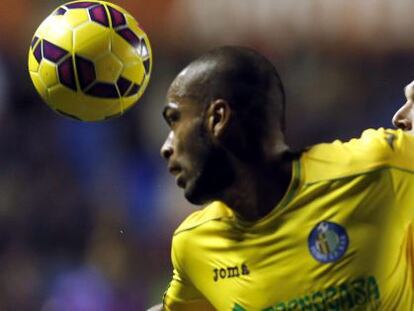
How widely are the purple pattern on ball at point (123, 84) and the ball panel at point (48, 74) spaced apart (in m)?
0.21

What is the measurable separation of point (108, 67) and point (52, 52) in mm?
202

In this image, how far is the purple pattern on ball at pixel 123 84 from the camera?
3248mm

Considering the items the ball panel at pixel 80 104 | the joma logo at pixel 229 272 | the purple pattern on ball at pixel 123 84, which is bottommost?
the joma logo at pixel 229 272

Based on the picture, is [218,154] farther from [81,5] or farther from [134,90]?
[81,5]

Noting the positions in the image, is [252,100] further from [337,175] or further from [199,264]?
[199,264]

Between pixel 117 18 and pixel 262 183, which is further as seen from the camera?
pixel 117 18

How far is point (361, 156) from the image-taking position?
2.32 m

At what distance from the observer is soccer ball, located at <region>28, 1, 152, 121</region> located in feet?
10.6

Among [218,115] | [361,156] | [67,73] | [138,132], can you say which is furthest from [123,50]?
[138,132]

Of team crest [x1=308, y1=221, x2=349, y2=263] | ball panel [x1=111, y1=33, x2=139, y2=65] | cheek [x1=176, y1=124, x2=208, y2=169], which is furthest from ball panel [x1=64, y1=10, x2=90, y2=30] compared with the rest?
team crest [x1=308, y1=221, x2=349, y2=263]

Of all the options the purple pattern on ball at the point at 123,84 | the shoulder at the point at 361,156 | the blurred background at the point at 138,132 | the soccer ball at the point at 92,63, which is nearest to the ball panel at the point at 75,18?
the soccer ball at the point at 92,63

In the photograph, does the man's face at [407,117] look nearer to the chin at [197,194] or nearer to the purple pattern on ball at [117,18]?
the chin at [197,194]

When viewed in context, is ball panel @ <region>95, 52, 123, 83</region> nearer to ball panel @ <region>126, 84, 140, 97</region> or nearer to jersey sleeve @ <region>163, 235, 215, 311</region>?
ball panel @ <region>126, 84, 140, 97</region>

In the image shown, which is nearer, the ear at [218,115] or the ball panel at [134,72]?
the ear at [218,115]
